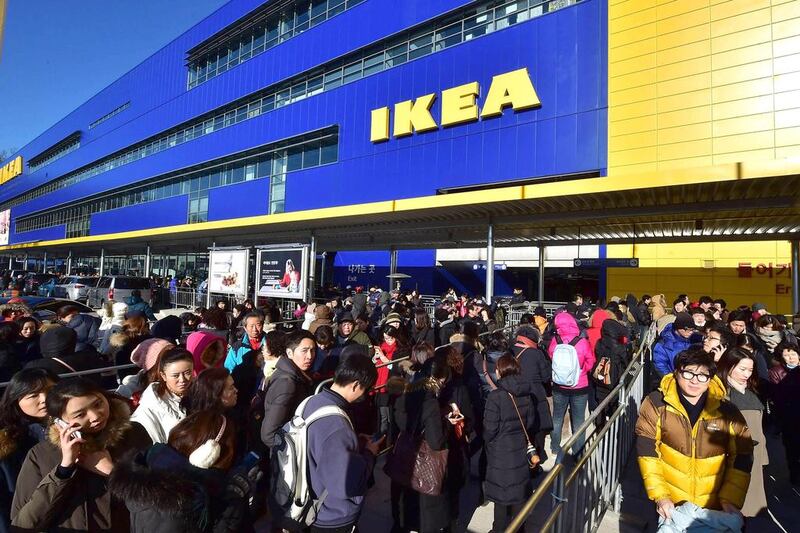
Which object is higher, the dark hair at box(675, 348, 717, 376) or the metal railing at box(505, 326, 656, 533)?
the dark hair at box(675, 348, 717, 376)

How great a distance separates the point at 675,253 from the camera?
19.6 metres

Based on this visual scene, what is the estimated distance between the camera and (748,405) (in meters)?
3.51

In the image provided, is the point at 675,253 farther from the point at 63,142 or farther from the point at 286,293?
the point at 63,142

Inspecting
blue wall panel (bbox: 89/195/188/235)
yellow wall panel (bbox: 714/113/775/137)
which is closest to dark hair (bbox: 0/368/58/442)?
yellow wall panel (bbox: 714/113/775/137)

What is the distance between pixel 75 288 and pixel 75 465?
79.3ft

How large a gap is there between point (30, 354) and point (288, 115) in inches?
1103

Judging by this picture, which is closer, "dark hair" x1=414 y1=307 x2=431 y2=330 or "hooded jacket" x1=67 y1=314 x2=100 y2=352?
"hooded jacket" x1=67 y1=314 x2=100 y2=352

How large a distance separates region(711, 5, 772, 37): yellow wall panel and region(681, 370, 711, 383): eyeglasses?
813 inches

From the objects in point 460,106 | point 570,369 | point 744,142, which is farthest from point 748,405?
point 460,106

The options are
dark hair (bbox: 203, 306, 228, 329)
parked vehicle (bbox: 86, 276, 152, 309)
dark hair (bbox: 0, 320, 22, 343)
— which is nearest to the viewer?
dark hair (bbox: 0, 320, 22, 343)

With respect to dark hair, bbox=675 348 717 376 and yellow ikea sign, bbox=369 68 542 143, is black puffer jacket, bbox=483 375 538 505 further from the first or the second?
yellow ikea sign, bbox=369 68 542 143

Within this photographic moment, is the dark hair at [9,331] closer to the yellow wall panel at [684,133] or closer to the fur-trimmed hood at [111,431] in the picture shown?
the fur-trimmed hood at [111,431]

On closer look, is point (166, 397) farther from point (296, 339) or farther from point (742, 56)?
point (742, 56)

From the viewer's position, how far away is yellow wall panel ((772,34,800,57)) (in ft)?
50.6
